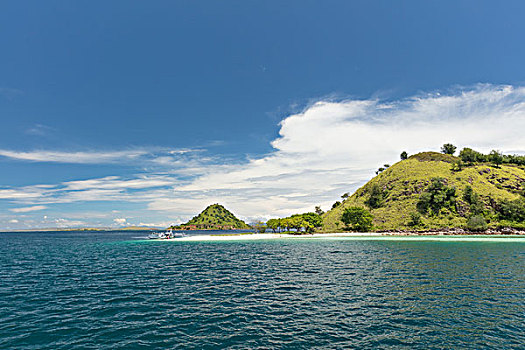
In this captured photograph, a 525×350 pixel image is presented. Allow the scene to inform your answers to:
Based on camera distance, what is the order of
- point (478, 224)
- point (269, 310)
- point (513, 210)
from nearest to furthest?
point (269, 310), point (478, 224), point (513, 210)

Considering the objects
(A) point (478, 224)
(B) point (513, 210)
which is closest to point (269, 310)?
(A) point (478, 224)

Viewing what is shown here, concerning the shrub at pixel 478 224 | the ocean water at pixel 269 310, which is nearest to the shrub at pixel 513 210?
the shrub at pixel 478 224

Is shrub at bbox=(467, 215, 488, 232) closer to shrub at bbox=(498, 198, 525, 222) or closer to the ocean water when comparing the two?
shrub at bbox=(498, 198, 525, 222)

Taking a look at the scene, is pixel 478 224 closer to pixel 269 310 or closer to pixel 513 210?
pixel 513 210

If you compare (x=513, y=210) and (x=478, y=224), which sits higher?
(x=513, y=210)

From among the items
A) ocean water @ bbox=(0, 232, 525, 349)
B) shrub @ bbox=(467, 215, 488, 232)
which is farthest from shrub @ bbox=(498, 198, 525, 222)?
ocean water @ bbox=(0, 232, 525, 349)

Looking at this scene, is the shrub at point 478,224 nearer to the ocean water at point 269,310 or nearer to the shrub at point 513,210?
the shrub at point 513,210

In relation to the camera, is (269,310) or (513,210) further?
(513,210)

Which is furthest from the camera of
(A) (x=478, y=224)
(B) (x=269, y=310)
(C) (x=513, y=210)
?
(C) (x=513, y=210)

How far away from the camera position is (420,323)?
874 inches

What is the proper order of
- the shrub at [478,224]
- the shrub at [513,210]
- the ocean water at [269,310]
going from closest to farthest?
the ocean water at [269,310] < the shrub at [478,224] < the shrub at [513,210]

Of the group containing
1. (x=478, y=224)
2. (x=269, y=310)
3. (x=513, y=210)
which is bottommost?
(x=269, y=310)

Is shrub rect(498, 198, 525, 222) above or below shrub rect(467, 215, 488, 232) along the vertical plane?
above

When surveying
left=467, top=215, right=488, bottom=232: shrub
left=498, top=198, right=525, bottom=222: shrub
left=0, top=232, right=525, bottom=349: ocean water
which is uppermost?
left=498, top=198, right=525, bottom=222: shrub
